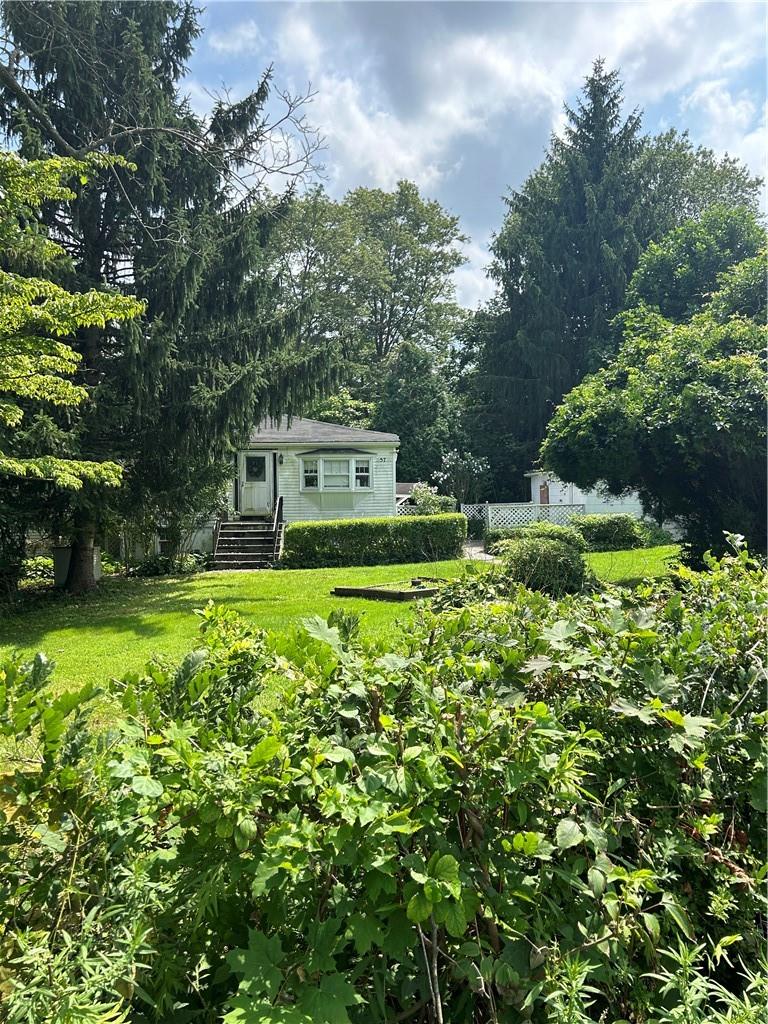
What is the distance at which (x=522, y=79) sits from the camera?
4629 millimetres

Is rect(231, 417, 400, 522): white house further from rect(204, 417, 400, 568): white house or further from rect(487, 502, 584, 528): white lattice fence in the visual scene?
rect(487, 502, 584, 528): white lattice fence

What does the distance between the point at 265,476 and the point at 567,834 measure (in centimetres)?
2047

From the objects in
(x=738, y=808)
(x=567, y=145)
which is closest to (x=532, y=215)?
(x=567, y=145)

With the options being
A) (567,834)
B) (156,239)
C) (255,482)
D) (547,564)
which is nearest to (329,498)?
(255,482)

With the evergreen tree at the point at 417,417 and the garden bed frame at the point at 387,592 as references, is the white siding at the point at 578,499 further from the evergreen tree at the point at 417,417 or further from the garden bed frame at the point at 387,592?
the garden bed frame at the point at 387,592

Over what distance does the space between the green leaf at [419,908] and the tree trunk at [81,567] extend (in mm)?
12557

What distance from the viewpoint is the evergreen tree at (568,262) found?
98.4ft

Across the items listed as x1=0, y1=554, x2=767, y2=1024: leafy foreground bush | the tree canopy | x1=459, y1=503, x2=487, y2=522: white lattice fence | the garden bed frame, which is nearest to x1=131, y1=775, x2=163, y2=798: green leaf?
x1=0, y1=554, x2=767, y2=1024: leafy foreground bush

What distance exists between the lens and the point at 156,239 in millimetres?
12086

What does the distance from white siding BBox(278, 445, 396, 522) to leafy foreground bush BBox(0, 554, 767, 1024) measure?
1950 cm

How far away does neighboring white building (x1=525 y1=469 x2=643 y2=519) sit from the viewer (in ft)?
78.1

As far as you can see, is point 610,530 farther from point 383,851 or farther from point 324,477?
point 383,851

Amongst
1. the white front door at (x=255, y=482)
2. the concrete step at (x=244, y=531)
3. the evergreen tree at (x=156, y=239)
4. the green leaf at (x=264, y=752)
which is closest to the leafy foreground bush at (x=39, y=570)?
the evergreen tree at (x=156, y=239)

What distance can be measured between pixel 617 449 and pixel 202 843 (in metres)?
10.2
